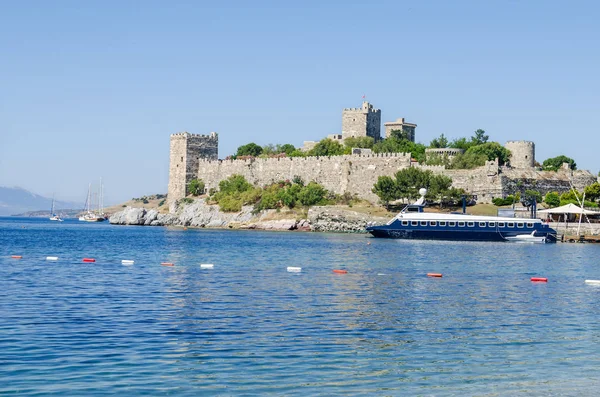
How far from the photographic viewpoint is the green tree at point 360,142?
3492 inches

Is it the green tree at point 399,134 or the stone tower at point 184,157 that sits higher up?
the green tree at point 399,134

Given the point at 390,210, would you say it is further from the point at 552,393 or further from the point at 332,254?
the point at 552,393

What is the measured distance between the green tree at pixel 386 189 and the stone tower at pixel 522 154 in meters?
19.8

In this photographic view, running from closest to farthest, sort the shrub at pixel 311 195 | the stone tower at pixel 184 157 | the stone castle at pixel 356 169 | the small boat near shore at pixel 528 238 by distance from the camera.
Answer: the small boat near shore at pixel 528 238 → the stone castle at pixel 356 169 → the shrub at pixel 311 195 → the stone tower at pixel 184 157

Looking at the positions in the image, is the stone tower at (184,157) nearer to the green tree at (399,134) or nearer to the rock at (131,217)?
the rock at (131,217)

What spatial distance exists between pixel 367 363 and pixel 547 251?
3412cm

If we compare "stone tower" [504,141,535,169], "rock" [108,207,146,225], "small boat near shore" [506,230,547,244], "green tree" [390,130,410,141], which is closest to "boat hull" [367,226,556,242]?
"small boat near shore" [506,230,547,244]

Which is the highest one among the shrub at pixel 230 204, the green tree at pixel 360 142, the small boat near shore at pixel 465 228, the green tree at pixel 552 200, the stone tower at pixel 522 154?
the green tree at pixel 360 142

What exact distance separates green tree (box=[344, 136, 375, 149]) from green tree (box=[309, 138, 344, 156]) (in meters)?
0.88

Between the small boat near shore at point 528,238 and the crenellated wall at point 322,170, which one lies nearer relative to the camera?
the small boat near shore at point 528,238

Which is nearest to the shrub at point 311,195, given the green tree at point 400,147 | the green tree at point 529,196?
the green tree at point 400,147

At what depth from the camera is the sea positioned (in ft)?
38.9

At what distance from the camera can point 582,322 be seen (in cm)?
1792

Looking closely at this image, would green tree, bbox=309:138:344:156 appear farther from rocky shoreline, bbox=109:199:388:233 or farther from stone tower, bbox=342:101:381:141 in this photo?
rocky shoreline, bbox=109:199:388:233
